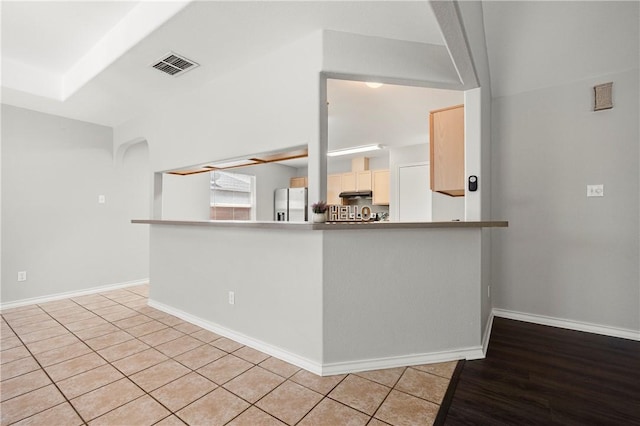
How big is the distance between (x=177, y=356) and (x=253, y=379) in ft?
2.45

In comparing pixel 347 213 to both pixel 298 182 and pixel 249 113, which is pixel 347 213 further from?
pixel 298 182

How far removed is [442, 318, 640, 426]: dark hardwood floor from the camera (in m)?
1.64

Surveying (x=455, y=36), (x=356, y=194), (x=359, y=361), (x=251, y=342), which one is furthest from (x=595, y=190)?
(x=356, y=194)

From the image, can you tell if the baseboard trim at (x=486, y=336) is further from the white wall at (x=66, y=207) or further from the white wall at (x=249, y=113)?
the white wall at (x=66, y=207)

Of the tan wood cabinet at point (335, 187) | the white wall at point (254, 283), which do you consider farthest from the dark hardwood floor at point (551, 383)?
the tan wood cabinet at point (335, 187)

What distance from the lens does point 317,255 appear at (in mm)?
2092

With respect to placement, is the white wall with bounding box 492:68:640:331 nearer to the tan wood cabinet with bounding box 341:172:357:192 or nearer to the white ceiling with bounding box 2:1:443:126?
the white ceiling with bounding box 2:1:443:126

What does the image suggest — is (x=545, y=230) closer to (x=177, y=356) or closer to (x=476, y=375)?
(x=476, y=375)

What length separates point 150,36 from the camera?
2.23 m

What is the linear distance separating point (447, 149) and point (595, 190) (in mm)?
1476

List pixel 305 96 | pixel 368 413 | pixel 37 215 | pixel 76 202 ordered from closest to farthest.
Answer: pixel 368 413 → pixel 305 96 → pixel 37 215 → pixel 76 202

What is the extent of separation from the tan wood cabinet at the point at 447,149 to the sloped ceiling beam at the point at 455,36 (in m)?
0.48

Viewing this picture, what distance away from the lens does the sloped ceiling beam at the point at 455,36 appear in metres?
1.36

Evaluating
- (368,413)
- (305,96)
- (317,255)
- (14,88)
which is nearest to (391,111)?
(305,96)
